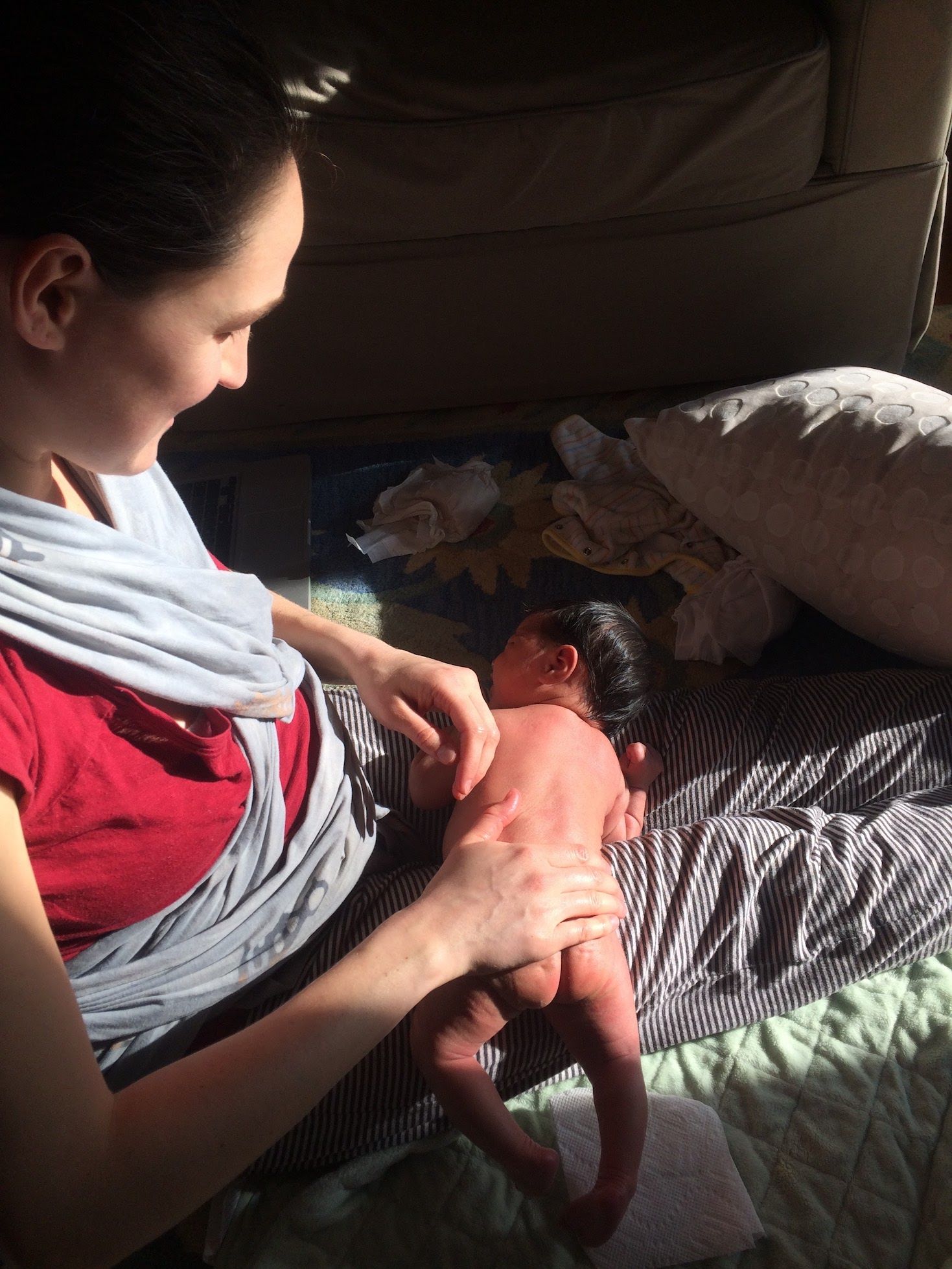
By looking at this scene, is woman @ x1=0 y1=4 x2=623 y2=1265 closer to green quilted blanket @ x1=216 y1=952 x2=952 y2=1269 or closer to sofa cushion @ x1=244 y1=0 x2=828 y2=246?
green quilted blanket @ x1=216 y1=952 x2=952 y2=1269

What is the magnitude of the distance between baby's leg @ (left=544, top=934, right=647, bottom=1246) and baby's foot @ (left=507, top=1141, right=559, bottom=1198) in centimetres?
4

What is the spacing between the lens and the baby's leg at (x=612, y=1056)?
2.92 ft

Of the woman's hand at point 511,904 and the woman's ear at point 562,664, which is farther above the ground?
the woman's hand at point 511,904

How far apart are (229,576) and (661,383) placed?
1.26 meters

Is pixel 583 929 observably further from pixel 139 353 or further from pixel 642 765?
pixel 139 353

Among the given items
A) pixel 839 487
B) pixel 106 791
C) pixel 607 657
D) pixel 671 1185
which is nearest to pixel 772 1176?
pixel 671 1185

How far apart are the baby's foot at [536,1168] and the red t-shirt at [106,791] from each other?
382mm

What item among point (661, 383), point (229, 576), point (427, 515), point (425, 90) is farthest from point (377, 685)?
point (661, 383)

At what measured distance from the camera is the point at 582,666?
1266 mm

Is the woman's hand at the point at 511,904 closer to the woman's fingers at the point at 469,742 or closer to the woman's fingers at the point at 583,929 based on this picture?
the woman's fingers at the point at 583,929

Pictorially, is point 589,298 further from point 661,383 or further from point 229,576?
point 229,576

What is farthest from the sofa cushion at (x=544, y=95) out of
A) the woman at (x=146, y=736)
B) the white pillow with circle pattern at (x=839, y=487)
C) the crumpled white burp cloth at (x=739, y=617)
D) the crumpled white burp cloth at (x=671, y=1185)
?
the crumpled white burp cloth at (x=671, y=1185)

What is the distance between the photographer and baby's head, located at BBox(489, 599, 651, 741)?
1.25 m

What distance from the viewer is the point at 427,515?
1.72 m
